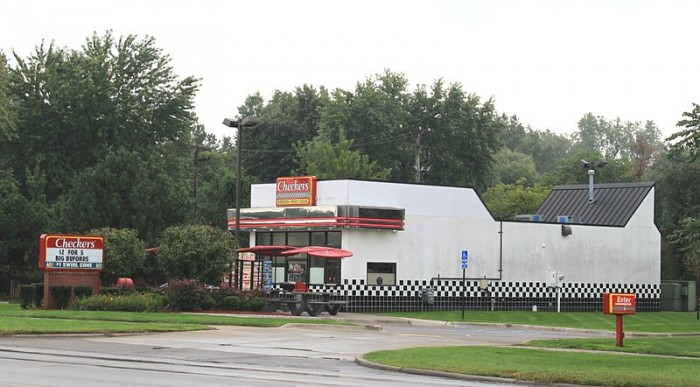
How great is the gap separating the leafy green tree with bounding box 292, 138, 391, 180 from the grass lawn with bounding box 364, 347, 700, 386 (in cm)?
5054

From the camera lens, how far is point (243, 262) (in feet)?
156

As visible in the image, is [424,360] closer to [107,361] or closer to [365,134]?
[107,361]

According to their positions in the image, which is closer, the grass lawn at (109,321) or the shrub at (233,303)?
the grass lawn at (109,321)

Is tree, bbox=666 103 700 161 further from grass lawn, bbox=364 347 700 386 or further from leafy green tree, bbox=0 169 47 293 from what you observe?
Answer: leafy green tree, bbox=0 169 47 293

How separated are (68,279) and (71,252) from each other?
0.98 m

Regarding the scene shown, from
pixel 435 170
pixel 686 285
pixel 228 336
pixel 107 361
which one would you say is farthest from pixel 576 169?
pixel 107 361

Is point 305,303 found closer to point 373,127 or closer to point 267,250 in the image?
point 267,250

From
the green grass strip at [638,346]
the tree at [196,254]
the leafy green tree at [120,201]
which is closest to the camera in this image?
the green grass strip at [638,346]

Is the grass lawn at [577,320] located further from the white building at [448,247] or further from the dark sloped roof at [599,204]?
the dark sloped roof at [599,204]

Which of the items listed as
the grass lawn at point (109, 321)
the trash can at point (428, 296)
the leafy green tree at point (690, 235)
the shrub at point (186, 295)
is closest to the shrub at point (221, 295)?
the shrub at point (186, 295)

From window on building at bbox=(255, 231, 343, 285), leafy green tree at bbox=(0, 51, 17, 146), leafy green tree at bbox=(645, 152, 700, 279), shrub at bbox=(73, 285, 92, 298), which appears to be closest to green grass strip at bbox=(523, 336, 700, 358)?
shrub at bbox=(73, 285, 92, 298)

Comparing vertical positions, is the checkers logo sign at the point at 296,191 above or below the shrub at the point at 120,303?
above

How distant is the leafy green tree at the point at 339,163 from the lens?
78.1 metres

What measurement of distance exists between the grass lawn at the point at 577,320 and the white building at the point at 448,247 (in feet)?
5.72
